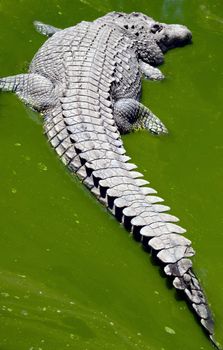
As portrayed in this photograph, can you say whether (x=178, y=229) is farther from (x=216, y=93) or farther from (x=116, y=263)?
(x=216, y=93)

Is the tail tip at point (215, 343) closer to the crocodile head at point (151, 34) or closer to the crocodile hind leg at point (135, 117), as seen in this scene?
the crocodile hind leg at point (135, 117)

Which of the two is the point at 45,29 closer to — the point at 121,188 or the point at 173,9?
the point at 173,9

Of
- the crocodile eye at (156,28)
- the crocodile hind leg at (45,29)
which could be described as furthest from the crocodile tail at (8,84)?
the crocodile eye at (156,28)

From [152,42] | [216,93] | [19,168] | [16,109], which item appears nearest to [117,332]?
[19,168]

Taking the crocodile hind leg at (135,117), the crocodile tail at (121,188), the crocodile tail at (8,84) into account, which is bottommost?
the crocodile tail at (8,84)

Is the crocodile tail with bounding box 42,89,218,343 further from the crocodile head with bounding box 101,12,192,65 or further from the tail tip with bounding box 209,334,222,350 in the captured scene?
the crocodile head with bounding box 101,12,192,65

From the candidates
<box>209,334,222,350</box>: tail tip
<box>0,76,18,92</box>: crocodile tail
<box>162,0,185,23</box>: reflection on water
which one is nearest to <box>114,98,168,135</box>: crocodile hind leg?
<box>0,76,18,92</box>: crocodile tail
